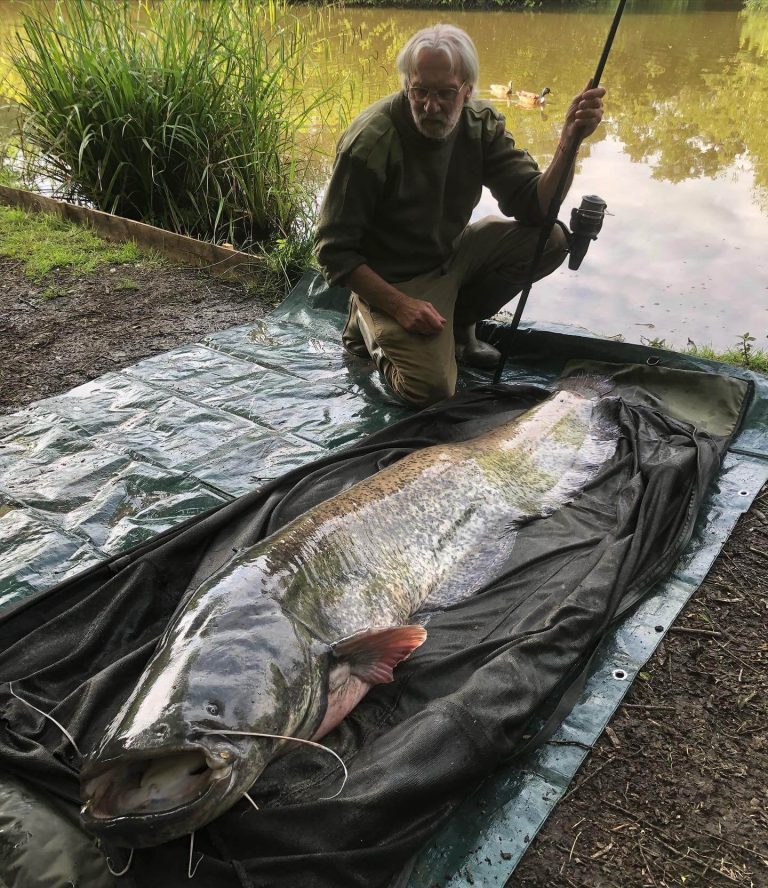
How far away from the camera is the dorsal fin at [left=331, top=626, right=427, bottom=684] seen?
195 centimetres

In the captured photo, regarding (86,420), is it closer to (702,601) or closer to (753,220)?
(702,601)

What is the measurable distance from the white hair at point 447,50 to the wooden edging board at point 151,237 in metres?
2.09

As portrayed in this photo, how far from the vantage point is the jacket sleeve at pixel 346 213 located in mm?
3428

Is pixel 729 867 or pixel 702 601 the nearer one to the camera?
pixel 729 867

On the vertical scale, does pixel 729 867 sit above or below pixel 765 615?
below

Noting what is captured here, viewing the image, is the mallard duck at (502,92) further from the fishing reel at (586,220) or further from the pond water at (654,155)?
the fishing reel at (586,220)

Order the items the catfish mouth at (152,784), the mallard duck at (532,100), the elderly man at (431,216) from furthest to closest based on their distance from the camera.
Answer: the mallard duck at (532,100)
the elderly man at (431,216)
the catfish mouth at (152,784)

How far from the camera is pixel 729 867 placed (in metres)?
1.72

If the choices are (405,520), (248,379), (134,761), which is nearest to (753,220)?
(248,379)

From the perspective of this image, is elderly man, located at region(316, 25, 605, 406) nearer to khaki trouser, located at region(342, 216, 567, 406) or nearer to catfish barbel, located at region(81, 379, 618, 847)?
khaki trouser, located at region(342, 216, 567, 406)

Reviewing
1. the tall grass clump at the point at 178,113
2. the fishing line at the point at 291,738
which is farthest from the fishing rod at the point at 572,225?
the fishing line at the point at 291,738

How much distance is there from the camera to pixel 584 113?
3.23m

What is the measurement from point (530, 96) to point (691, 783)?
411 inches

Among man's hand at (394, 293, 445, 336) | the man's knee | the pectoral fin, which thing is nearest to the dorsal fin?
the pectoral fin
